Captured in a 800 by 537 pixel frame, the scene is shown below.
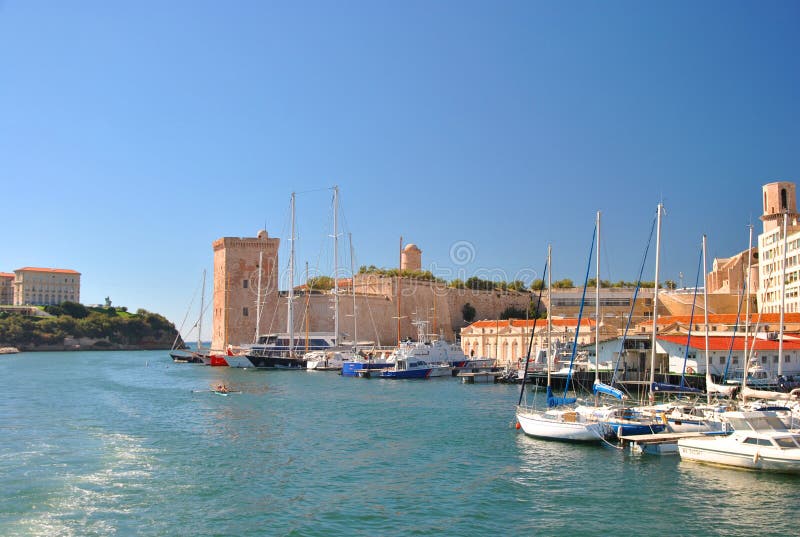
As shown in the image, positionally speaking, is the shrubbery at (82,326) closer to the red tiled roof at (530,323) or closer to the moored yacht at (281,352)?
the moored yacht at (281,352)

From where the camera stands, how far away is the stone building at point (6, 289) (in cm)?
9994

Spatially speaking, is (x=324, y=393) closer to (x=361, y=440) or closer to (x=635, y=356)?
(x=361, y=440)

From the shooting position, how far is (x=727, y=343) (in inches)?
990

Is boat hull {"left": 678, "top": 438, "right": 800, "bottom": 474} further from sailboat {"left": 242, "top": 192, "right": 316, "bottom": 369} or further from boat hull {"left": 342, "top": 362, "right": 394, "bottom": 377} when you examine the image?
sailboat {"left": 242, "top": 192, "right": 316, "bottom": 369}

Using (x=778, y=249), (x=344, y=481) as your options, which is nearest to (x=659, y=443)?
(x=344, y=481)

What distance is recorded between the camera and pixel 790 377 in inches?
918

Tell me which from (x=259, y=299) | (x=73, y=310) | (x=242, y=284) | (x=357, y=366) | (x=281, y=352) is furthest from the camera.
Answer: (x=73, y=310)

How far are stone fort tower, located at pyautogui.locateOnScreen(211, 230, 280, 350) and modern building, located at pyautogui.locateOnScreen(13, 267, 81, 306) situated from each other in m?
56.4

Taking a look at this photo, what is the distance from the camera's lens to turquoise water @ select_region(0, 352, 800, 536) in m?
9.59

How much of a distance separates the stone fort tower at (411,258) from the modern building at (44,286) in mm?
54059

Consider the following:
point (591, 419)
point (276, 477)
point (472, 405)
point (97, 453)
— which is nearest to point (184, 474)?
point (276, 477)

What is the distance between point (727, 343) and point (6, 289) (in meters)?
100

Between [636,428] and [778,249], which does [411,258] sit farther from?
[636,428]

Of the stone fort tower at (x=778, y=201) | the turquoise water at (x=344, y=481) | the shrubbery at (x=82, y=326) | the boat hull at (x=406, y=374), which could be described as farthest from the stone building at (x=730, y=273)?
the shrubbery at (x=82, y=326)
